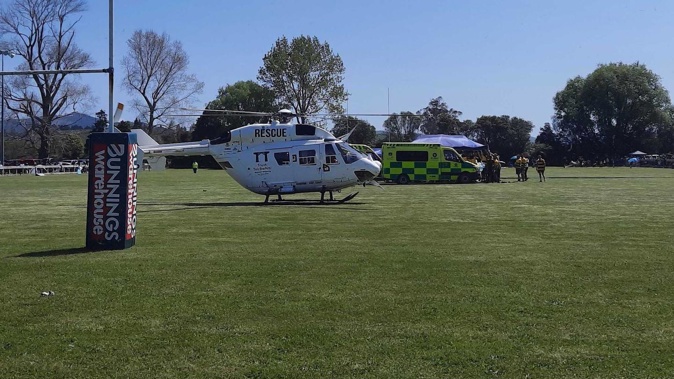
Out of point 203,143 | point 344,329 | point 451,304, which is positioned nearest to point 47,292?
point 344,329

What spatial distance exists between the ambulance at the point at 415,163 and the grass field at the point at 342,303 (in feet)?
81.7

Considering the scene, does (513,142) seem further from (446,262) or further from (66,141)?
(446,262)

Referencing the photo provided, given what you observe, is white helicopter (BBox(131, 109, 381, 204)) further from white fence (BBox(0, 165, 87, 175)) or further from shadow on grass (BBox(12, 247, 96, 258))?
white fence (BBox(0, 165, 87, 175))

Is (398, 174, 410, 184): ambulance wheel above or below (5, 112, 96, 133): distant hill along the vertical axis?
below

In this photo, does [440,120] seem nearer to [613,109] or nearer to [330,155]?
[613,109]

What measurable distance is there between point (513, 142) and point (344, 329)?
9590 centimetres

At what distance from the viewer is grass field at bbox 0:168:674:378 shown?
5207 millimetres

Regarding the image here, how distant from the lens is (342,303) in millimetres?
7086

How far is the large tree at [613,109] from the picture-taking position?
277 feet

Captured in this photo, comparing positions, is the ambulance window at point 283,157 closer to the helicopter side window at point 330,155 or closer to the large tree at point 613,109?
the helicopter side window at point 330,155

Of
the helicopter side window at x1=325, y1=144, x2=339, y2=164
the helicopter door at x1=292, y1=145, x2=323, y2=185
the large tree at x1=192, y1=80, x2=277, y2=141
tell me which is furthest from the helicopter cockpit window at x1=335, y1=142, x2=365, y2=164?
the large tree at x1=192, y1=80, x2=277, y2=141

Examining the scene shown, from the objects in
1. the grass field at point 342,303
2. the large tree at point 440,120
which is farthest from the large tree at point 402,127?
the grass field at point 342,303

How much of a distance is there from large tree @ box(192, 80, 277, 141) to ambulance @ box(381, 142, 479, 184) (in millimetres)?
43156

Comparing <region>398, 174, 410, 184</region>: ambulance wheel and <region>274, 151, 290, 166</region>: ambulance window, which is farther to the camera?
<region>398, 174, 410, 184</region>: ambulance wheel
